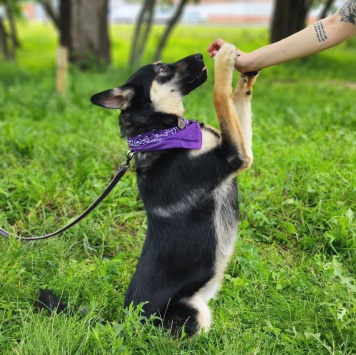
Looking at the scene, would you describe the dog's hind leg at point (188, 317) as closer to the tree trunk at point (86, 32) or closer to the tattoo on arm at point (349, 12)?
the tattoo on arm at point (349, 12)

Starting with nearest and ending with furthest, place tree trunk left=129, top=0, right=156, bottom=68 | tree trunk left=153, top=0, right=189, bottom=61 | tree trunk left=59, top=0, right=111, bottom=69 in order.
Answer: tree trunk left=59, top=0, right=111, bottom=69
tree trunk left=153, top=0, right=189, bottom=61
tree trunk left=129, top=0, right=156, bottom=68

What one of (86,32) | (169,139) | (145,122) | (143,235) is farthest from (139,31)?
(169,139)

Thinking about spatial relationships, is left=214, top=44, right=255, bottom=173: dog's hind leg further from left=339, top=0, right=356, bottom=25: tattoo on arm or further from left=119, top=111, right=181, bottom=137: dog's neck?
left=339, top=0, right=356, bottom=25: tattoo on arm

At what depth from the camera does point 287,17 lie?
61.9ft

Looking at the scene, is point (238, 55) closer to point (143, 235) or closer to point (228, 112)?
point (228, 112)

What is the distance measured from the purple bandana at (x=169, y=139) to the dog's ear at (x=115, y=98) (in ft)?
0.84

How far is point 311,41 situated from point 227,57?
0.54 m

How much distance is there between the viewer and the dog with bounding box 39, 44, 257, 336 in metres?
3.12

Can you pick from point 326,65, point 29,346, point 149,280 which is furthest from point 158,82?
point 326,65

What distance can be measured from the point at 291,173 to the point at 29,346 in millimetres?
2971

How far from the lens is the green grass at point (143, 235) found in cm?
Answer: 297

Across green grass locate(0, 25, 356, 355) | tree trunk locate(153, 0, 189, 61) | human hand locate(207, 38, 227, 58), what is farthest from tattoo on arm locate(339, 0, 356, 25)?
tree trunk locate(153, 0, 189, 61)

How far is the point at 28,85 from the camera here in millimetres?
10484

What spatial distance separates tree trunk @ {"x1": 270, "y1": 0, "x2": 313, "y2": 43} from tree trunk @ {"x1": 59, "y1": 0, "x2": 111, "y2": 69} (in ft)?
26.1
